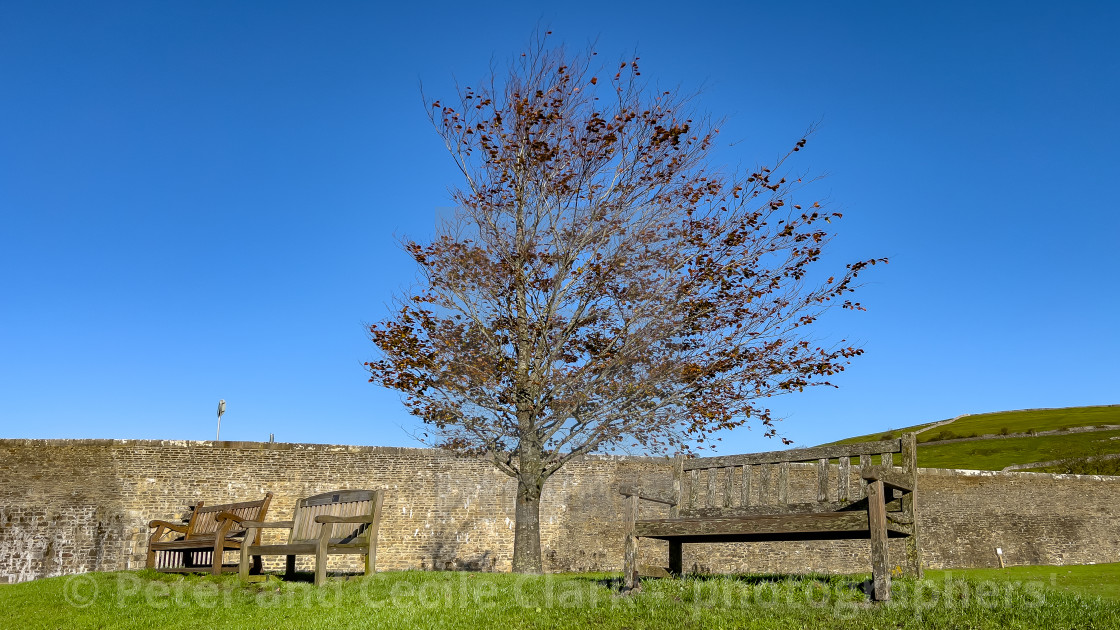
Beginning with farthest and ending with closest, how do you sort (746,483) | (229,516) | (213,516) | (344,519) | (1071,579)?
(1071,579)
(213,516)
(229,516)
(344,519)
(746,483)

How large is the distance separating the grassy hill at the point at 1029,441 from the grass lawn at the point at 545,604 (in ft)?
123

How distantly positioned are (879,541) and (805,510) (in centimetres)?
107

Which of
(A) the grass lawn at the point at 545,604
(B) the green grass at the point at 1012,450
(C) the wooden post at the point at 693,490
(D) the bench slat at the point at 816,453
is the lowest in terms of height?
(A) the grass lawn at the point at 545,604

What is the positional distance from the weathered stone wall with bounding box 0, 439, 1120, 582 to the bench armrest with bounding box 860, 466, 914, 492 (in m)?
11.1

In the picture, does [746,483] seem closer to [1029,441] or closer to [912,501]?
A: [912,501]

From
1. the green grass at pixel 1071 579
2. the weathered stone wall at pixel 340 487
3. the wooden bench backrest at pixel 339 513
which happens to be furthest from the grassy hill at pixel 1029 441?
the wooden bench backrest at pixel 339 513

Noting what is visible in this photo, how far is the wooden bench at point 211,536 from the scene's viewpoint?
35.0ft

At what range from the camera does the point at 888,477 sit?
670cm

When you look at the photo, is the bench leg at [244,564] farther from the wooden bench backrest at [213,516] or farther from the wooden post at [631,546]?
the wooden post at [631,546]

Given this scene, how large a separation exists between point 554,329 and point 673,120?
11.9ft

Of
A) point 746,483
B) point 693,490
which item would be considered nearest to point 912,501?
point 746,483

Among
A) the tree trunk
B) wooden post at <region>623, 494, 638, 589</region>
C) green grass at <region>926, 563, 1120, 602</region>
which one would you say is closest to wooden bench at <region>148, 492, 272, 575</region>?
the tree trunk

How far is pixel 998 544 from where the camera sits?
931 inches

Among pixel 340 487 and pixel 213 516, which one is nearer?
pixel 213 516
